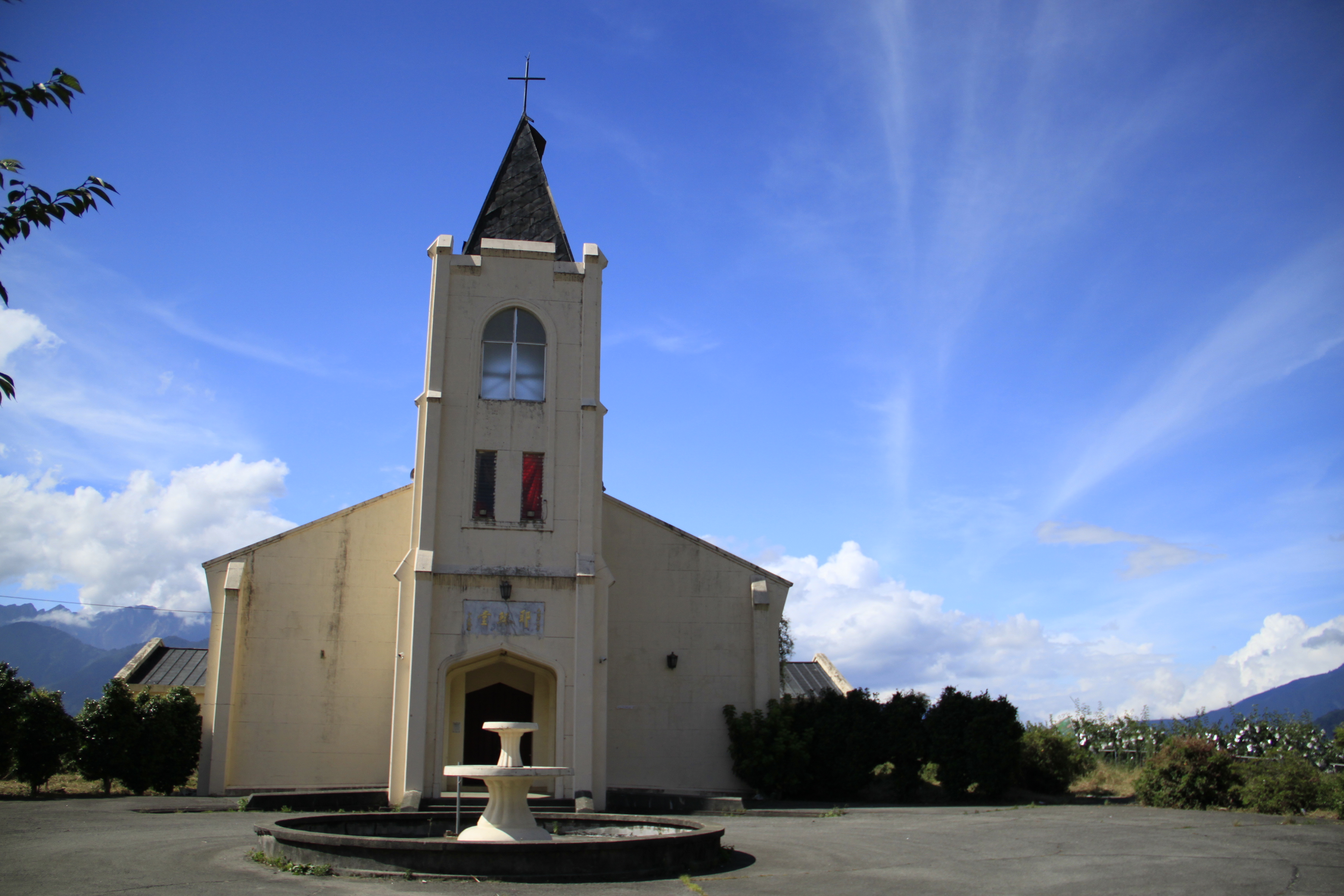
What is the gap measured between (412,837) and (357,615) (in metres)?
9.87

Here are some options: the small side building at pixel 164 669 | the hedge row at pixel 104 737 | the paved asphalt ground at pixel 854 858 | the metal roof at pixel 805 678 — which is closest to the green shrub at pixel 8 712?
the hedge row at pixel 104 737

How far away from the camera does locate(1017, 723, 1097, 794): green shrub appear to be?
Answer: 77.4 ft

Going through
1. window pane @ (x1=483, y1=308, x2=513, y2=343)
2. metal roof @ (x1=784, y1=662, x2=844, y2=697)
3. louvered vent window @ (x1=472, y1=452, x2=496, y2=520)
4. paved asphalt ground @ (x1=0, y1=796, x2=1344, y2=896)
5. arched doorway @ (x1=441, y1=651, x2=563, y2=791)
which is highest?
window pane @ (x1=483, y1=308, x2=513, y2=343)

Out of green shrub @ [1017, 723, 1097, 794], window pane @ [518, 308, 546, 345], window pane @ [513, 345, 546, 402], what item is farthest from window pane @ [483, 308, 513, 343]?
green shrub @ [1017, 723, 1097, 794]

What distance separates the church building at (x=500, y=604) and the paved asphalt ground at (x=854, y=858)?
408cm

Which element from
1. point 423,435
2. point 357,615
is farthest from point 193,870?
point 357,615

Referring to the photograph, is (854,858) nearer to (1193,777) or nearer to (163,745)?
(1193,777)

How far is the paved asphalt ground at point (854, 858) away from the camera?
962 cm

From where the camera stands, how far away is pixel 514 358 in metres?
21.8

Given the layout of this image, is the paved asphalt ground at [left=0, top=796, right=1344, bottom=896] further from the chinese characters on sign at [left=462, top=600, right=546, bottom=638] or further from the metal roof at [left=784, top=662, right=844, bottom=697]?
the metal roof at [left=784, top=662, right=844, bottom=697]

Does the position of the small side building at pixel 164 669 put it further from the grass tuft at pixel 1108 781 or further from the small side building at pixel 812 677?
the grass tuft at pixel 1108 781

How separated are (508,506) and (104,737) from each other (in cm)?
1003

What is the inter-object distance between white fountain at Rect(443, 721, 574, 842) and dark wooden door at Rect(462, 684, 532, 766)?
953 centimetres

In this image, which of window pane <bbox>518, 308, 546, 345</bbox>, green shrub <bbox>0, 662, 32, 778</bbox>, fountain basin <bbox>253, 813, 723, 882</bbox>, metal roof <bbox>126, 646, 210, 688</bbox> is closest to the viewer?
fountain basin <bbox>253, 813, 723, 882</bbox>
